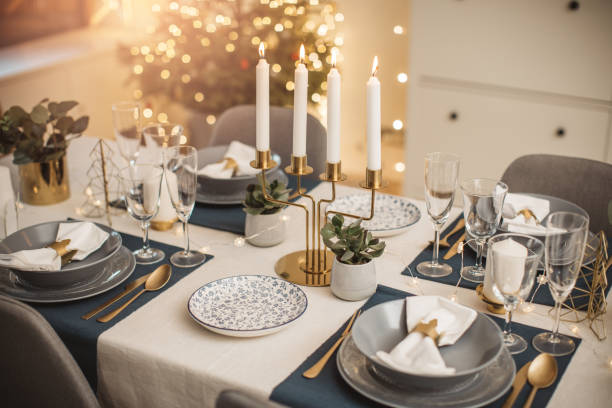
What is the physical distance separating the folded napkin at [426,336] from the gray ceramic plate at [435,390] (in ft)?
0.11

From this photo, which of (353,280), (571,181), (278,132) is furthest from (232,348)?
(278,132)

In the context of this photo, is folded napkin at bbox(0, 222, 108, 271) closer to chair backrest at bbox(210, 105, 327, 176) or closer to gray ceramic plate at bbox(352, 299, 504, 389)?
gray ceramic plate at bbox(352, 299, 504, 389)

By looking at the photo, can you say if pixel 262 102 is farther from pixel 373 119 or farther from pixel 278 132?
pixel 278 132

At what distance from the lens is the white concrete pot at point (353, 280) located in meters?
1.20

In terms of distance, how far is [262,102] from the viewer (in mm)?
1222

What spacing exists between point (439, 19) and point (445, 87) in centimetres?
31

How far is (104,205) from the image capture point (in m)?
1.71

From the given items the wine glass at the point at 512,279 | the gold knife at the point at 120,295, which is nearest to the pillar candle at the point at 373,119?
the wine glass at the point at 512,279

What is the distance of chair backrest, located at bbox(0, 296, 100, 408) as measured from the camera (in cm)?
103

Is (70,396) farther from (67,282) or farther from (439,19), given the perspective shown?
(439,19)

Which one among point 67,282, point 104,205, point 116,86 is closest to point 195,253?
point 67,282

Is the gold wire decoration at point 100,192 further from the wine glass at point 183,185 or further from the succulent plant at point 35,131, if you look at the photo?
the wine glass at point 183,185

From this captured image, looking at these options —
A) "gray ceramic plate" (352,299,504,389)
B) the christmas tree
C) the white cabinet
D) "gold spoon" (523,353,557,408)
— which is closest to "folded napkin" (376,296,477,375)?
"gray ceramic plate" (352,299,504,389)

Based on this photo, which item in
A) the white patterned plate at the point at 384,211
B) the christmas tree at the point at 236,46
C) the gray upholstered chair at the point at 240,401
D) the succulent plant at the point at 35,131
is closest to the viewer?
the gray upholstered chair at the point at 240,401
